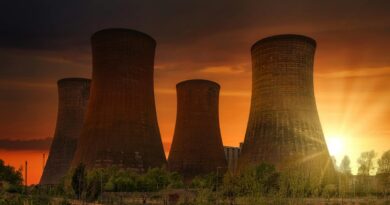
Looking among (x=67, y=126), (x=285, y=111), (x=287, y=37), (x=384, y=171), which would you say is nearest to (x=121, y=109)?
(x=285, y=111)

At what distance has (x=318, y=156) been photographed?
21906 millimetres

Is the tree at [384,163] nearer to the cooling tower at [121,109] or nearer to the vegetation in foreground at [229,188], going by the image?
the vegetation in foreground at [229,188]

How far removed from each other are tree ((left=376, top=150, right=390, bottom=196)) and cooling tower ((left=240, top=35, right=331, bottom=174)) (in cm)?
533

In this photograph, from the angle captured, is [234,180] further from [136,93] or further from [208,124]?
[208,124]

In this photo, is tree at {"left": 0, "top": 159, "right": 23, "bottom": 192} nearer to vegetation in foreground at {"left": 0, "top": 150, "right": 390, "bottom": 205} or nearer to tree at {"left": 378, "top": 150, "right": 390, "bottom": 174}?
A: vegetation in foreground at {"left": 0, "top": 150, "right": 390, "bottom": 205}

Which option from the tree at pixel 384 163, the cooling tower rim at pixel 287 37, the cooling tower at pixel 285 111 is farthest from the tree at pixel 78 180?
the cooling tower rim at pixel 287 37

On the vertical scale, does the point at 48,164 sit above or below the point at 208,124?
below

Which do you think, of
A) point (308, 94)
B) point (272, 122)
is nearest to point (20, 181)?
point (272, 122)

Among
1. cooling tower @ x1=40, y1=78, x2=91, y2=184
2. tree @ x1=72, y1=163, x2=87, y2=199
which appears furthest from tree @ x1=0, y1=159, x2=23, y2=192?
tree @ x1=72, y1=163, x2=87, y2=199

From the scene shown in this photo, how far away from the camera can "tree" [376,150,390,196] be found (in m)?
15.3

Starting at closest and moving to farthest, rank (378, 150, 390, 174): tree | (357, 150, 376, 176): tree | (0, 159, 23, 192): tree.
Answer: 1. (357, 150, 376, 176): tree
2. (378, 150, 390, 174): tree
3. (0, 159, 23, 192): tree

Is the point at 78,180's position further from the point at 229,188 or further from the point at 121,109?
the point at 121,109

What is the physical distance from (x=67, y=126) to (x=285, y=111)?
1567 cm

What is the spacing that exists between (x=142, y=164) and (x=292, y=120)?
302 inches
